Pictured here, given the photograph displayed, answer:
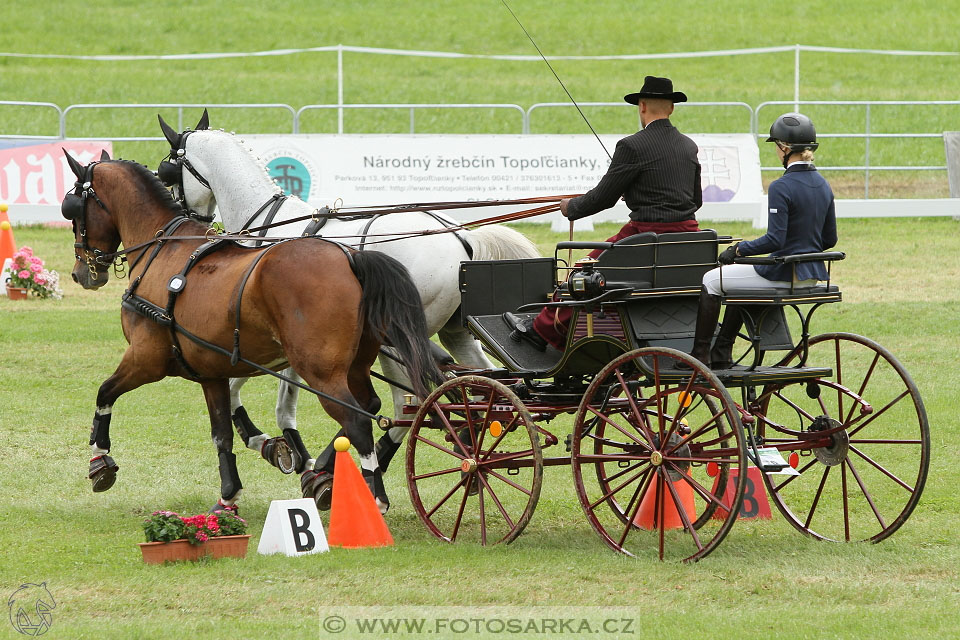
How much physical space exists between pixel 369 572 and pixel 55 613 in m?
1.39

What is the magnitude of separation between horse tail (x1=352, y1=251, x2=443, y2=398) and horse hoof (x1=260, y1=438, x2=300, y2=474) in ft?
3.89

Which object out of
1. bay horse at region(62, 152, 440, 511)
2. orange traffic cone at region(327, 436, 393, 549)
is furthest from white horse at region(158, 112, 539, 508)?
orange traffic cone at region(327, 436, 393, 549)

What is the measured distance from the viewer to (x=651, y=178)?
6.49 m

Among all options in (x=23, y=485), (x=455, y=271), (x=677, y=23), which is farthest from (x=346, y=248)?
(x=677, y=23)

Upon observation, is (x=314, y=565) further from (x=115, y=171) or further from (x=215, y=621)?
(x=115, y=171)

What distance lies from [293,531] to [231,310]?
1383 millimetres

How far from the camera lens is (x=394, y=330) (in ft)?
22.6

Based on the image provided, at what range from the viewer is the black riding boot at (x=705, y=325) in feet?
20.2

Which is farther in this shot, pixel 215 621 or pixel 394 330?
pixel 394 330

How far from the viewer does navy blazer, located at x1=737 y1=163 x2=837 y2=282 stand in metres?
6.20

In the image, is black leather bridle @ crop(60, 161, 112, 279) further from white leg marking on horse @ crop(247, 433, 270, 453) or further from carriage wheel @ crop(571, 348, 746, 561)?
carriage wheel @ crop(571, 348, 746, 561)

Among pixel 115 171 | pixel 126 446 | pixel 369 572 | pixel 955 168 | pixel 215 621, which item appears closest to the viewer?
pixel 215 621

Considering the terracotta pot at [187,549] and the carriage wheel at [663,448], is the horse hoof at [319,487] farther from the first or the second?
the carriage wheel at [663,448]

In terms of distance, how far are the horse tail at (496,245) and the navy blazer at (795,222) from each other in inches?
87.3
